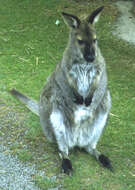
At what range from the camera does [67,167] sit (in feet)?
11.7

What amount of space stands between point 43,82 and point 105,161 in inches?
80.7

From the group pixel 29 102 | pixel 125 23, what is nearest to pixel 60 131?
pixel 29 102

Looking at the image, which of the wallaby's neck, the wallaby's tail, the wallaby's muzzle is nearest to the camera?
the wallaby's muzzle

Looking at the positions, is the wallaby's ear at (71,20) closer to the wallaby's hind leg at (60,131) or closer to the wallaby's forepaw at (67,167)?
the wallaby's hind leg at (60,131)

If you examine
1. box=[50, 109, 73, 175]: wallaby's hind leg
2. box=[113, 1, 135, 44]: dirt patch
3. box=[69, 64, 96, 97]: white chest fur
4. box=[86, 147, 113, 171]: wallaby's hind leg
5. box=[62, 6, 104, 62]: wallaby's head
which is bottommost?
box=[113, 1, 135, 44]: dirt patch

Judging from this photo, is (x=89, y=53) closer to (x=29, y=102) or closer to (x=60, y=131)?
(x=60, y=131)

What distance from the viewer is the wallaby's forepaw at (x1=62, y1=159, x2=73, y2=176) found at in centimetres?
353

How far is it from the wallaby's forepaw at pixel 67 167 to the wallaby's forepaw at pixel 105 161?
0.33 metres

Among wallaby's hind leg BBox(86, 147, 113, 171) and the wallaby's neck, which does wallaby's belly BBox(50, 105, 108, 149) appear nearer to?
Result: wallaby's hind leg BBox(86, 147, 113, 171)

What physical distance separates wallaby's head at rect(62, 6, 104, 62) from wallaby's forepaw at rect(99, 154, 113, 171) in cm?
99

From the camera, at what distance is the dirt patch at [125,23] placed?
276 inches

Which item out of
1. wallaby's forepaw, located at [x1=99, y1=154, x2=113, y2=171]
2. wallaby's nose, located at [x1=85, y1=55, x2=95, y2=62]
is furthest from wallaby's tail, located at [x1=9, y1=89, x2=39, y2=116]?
wallaby's nose, located at [x1=85, y1=55, x2=95, y2=62]

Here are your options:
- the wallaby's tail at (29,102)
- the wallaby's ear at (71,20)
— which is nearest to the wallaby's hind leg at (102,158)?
the wallaby's tail at (29,102)

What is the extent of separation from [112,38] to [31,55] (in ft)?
5.31
